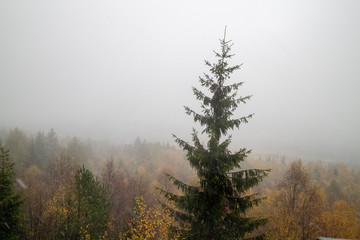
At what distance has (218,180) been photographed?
10.1m

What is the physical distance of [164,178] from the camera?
5334 centimetres

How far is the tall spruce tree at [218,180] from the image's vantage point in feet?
33.9

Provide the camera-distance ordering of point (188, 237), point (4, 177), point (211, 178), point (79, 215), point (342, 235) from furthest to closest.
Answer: point (342, 235) → point (79, 215) → point (4, 177) → point (188, 237) → point (211, 178)

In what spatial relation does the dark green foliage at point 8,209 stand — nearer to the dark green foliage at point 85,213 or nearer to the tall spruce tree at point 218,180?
the dark green foliage at point 85,213

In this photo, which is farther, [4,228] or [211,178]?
[4,228]

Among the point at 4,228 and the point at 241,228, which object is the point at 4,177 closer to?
the point at 4,228

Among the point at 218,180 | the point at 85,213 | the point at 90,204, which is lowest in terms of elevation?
the point at 85,213

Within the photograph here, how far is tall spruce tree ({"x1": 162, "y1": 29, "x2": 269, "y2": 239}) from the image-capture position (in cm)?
1034

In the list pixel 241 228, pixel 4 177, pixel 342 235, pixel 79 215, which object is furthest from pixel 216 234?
pixel 342 235

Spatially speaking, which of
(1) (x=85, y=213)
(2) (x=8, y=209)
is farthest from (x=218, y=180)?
(1) (x=85, y=213)

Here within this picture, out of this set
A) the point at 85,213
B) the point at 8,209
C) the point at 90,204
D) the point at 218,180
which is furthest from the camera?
the point at 85,213

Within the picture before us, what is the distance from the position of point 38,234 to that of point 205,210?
69.5 feet

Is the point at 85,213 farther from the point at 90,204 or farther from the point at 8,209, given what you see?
the point at 8,209

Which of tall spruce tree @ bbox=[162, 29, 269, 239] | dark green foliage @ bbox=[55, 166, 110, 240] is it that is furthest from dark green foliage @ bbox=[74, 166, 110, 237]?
tall spruce tree @ bbox=[162, 29, 269, 239]
